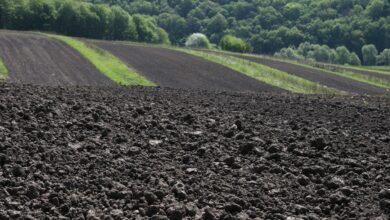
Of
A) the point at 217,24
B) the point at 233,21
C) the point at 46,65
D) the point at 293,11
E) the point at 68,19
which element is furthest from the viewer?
the point at 217,24

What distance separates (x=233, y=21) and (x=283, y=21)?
15.2 m

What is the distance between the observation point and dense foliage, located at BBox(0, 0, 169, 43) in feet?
348

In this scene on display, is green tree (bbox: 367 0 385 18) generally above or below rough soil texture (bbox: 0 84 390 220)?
above

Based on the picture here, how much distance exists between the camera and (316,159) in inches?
573

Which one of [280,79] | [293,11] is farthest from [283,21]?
[280,79]

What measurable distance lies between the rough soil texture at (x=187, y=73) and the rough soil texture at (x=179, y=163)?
17.7 m

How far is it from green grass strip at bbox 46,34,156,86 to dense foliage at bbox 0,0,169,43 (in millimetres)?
51393

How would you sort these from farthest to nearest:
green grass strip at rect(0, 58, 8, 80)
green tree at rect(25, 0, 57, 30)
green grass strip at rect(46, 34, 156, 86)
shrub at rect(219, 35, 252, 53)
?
shrub at rect(219, 35, 252, 53)
green tree at rect(25, 0, 57, 30)
green grass strip at rect(46, 34, 156, 86)
green grass strip at rect(0, 58, 8, 80)

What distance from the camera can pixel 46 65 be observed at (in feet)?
133

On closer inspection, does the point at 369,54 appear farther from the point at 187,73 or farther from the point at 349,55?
the point at 187,73

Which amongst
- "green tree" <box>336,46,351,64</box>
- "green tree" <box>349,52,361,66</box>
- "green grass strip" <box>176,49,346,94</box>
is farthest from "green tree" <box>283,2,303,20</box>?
"green grass strip" <box>176,49,346,94</box>

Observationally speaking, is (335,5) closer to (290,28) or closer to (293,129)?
(290,28)

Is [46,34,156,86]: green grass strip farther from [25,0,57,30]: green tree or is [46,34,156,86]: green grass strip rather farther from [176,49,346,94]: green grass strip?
[25,0,57,30]: green tree

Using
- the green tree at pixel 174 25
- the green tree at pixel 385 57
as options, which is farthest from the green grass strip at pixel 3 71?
the green tree at pixel 174 25
